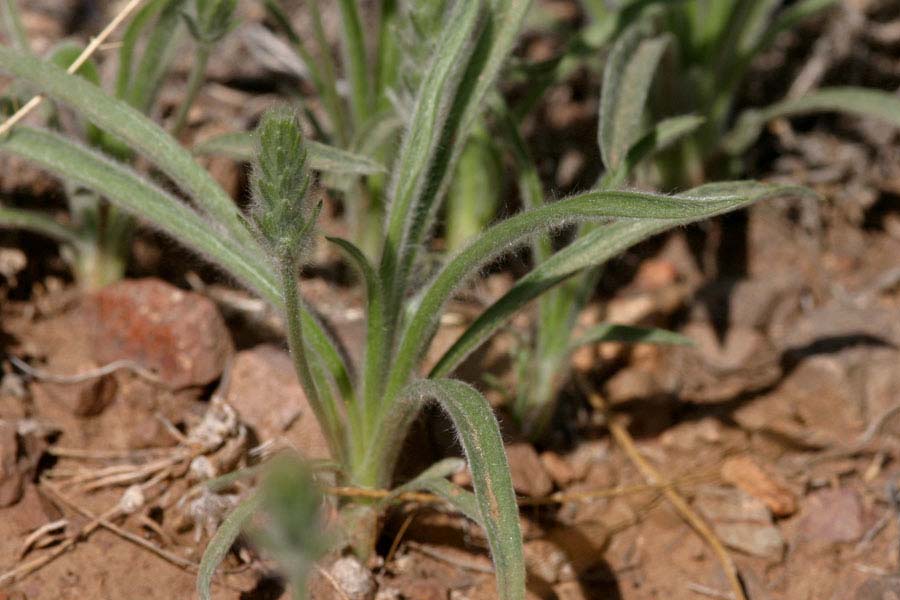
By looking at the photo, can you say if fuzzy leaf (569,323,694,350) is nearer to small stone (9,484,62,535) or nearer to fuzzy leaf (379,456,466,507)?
fuzzy leaf (379,456,466,507)

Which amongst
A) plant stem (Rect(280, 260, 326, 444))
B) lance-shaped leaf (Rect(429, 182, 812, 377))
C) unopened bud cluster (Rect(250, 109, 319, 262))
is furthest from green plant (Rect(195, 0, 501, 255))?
unopened bud cluster (Rect(250, 109, 319, 262))

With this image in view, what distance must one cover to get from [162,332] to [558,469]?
107 centimetres

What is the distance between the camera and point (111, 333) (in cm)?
238

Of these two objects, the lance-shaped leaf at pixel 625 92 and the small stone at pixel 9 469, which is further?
the lance-shaped leaf at pixel 625 92

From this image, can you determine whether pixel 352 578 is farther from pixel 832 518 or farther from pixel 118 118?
pixel 832 518

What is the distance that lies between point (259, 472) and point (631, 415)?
1178 mm

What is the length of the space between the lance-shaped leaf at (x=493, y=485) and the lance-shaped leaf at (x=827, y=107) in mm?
1801

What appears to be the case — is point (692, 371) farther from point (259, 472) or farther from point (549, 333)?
point (259, 472)

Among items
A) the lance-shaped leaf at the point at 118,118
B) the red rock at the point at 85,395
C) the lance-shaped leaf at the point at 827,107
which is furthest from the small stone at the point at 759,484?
the red rock at the point at 85,395

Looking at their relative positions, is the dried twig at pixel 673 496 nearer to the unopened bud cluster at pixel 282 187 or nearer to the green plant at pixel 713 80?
the green plant at pixel 713 80

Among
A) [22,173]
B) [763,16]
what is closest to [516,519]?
[22,173]

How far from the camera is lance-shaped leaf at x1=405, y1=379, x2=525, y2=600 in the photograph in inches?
60.4

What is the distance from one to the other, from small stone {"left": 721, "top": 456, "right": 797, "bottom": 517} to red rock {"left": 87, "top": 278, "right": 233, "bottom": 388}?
1344 millimetres

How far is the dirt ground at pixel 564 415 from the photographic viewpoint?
6.71ft
